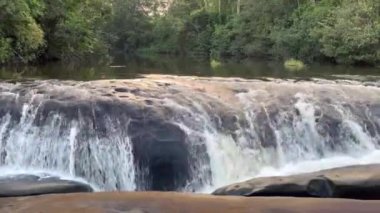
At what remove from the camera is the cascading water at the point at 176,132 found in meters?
11.0

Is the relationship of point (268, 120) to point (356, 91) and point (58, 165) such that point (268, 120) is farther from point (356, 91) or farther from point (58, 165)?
point (58, 165)

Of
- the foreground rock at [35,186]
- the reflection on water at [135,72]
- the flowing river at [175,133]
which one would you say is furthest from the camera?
the reflection on water at [135,72]

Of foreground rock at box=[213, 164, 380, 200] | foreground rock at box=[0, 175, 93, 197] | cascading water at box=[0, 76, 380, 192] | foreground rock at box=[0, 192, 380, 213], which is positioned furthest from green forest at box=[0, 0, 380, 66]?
foreground rock at box=[213, 164, 380, 200]

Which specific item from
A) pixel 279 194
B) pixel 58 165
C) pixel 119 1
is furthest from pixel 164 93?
pixel 119 1

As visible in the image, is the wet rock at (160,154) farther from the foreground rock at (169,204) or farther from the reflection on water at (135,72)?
the reflection on water at (135,72)

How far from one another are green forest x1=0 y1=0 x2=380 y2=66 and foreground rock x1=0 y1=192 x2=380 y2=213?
14.2 m

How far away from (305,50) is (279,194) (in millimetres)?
32098

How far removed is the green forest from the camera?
86.8ft

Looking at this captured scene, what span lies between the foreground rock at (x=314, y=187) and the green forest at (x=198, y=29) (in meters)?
14.8

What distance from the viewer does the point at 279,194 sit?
938 cm

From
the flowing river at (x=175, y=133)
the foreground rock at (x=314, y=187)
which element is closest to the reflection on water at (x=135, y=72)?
the flowing river at (x=175, y=133)

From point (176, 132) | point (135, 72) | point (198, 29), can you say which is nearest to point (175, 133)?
point (176, 132)

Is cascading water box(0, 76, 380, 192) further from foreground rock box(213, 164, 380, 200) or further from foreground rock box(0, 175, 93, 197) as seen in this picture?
foreground rock box(213, 164, 380, 200)

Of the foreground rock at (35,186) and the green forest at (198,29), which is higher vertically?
the green forest at (198,29)
